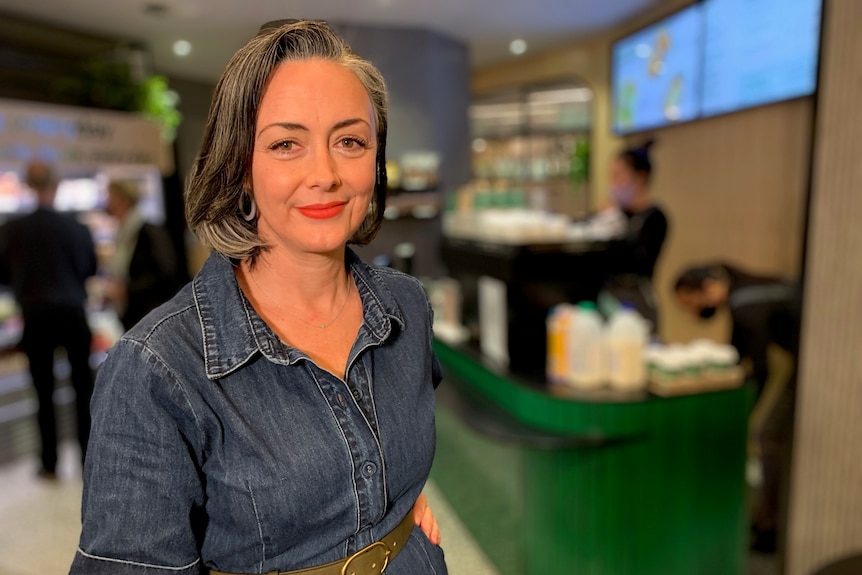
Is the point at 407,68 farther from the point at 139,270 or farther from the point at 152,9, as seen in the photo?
the point at 139,270

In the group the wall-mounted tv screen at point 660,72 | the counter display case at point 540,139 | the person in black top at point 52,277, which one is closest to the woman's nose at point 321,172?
the person in black top at point 52,277

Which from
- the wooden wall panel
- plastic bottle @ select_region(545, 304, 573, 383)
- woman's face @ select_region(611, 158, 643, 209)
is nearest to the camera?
the wooden wall panel

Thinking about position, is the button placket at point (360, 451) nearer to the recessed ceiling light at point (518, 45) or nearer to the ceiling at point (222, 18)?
the ceiling at point (222, 18)

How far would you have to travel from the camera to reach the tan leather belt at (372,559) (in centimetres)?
63

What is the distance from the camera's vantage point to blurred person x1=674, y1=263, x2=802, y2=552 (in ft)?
7.49

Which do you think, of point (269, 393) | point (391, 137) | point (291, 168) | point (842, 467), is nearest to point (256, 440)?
point (269, 393)

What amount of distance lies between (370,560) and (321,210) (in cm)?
40

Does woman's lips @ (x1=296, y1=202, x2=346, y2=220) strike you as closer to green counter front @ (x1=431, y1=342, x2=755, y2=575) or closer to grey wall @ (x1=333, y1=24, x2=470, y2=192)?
grey wall @ (x1=333, y1=24, x2=470, y2=192)

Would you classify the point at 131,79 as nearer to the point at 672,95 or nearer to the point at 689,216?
the point at 672,95

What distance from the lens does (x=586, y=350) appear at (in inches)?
68.4

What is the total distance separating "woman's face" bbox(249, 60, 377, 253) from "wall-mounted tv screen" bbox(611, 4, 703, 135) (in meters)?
3.04

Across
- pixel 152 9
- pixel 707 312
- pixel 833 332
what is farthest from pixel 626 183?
pixel 152 9

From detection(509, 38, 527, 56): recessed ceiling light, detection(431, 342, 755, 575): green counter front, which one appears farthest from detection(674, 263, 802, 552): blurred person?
detection(509, 38, 527, 56): recessed ceiling light

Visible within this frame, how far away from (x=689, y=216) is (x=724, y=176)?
17.3 inches
